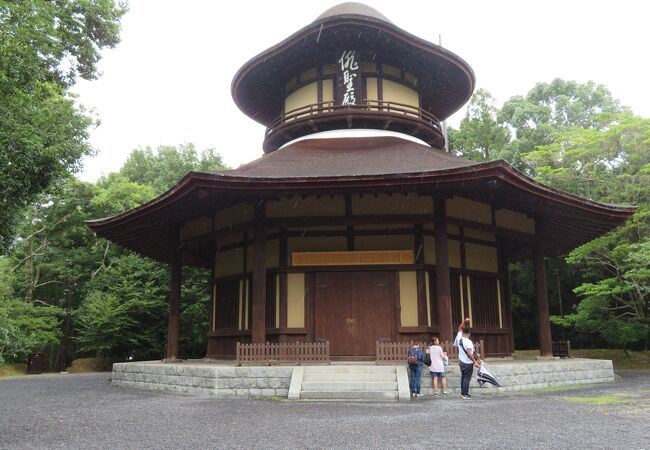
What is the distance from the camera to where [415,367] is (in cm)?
1005

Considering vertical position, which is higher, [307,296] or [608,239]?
[608,239]

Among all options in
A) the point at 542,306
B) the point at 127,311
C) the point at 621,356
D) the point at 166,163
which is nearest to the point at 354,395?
the point at 542,306

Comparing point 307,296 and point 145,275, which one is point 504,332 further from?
point 145,275

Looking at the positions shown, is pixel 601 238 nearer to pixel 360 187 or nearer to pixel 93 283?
pixel 360 187

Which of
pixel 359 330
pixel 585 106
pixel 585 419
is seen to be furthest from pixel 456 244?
pixel 585 106

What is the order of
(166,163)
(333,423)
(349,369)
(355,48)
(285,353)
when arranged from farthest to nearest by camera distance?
1. (166,163)
2. (355,48)
3. (285,353)
4. (349,369)
5. (333,423)

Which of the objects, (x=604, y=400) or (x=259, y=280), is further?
(x=259, y=280)

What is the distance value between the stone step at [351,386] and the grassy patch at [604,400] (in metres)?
3.34

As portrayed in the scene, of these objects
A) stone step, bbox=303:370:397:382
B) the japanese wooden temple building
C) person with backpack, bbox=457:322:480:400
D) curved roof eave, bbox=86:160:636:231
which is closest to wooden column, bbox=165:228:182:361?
the japanese wooden temple building

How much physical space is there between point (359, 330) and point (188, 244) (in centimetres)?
600

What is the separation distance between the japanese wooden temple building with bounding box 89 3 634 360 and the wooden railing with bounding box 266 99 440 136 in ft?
0.24

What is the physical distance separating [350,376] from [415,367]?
4.57 feet

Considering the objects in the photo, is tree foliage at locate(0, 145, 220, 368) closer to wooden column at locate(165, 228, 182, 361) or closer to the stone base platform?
wooden column at locate(165, 228, 182, 361)

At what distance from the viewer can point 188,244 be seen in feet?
51.0
